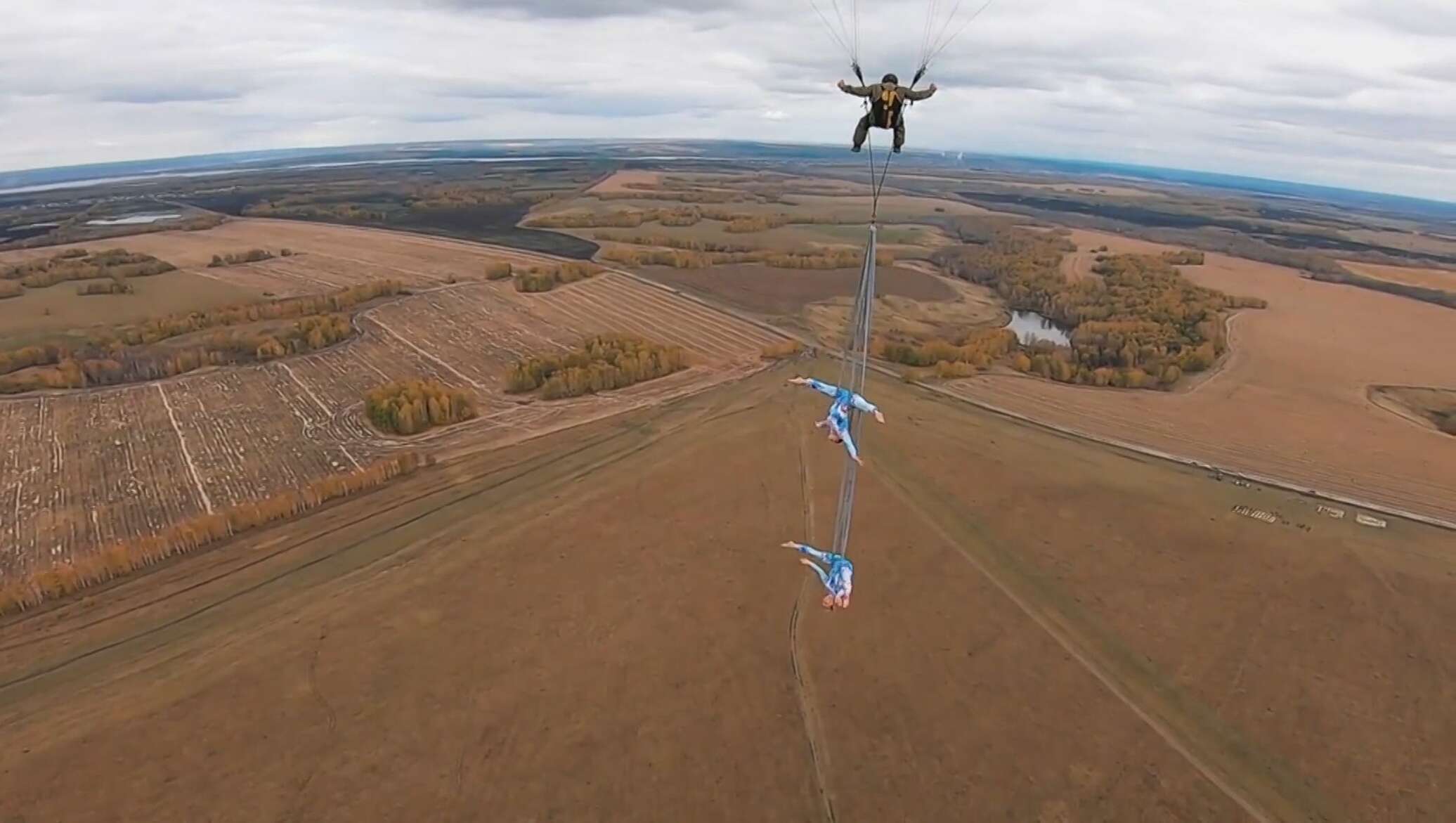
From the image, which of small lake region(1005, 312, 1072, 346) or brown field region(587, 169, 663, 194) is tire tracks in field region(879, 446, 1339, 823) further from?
brown field region(587, 169, 663, 194)

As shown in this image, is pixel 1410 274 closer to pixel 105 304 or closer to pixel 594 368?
pixel 594 368

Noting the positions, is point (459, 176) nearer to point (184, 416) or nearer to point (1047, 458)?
point (184, 416)

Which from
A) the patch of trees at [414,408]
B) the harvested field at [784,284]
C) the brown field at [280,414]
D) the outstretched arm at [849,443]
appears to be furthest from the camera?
the harvested field at [784,284]

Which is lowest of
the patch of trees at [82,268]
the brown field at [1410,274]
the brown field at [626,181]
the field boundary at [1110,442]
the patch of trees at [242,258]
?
the field boundary at [1110,442]

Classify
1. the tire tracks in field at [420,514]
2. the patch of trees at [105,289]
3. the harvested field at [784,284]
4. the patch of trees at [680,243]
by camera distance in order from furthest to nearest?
the patch of trees at [680,243], the harvested field at [784,284], the patch of trees at [105,289], the tire tracks in field at [420,514]

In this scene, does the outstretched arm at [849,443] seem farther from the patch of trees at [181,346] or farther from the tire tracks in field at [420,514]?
the patch of trees at [181,346]

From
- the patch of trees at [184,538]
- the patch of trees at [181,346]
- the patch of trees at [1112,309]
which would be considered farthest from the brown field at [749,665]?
the patch of trees at [181,346]
